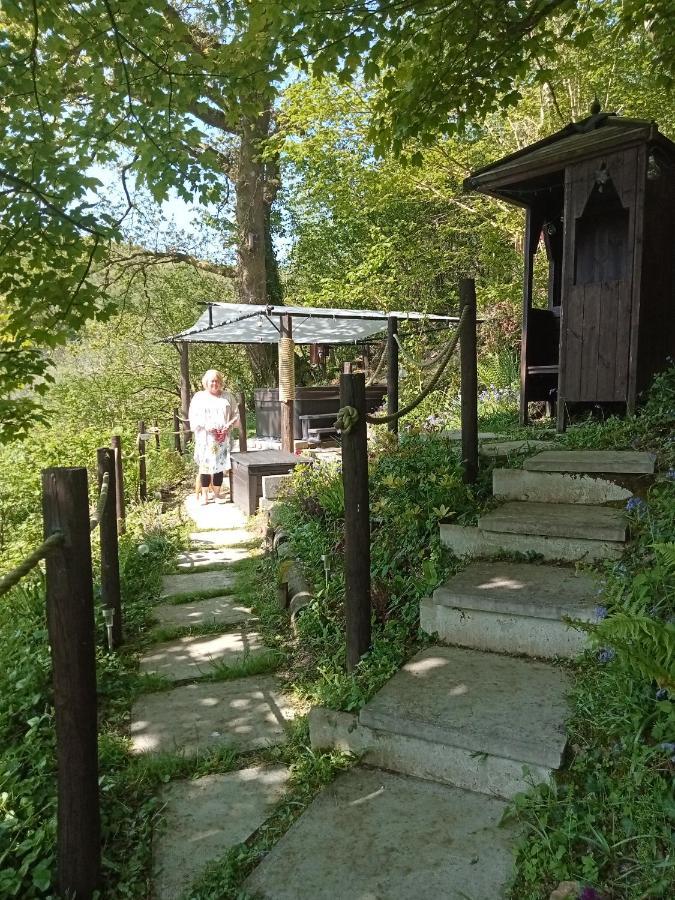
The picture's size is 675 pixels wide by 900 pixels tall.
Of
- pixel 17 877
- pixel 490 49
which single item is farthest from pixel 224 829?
pixel 490 49

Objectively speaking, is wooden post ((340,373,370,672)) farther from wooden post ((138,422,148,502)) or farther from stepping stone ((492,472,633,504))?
wooden post ((138,422,148,502))

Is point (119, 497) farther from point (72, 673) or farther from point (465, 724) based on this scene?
point (465, 724)

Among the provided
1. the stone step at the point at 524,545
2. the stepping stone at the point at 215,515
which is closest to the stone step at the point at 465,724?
the stone step at the point at 524,545

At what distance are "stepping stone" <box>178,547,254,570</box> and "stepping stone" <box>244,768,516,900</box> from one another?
3882 mm

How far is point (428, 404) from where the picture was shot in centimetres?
811

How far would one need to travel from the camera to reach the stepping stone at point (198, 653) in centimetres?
369

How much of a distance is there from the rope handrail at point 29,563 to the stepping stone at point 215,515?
5.79 meters

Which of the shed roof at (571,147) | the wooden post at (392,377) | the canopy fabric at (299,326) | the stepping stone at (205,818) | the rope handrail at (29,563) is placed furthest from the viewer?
the canopy fabric at (299,326)

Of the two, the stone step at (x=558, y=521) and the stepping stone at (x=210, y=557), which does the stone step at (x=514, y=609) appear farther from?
the stepping stone at (x=210, y=557)

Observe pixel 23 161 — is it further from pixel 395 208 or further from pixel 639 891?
pixel 395 208

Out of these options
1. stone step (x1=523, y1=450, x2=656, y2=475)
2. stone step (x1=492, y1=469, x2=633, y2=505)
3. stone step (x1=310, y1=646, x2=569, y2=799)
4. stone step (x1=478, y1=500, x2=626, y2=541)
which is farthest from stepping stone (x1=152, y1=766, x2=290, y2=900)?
stone step (x1=523, y1=450, x2=656, y2=475)

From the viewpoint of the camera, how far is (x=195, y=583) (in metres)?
5.39

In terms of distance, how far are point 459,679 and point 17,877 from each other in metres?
1.75

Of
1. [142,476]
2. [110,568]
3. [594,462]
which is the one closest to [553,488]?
[594,462]
